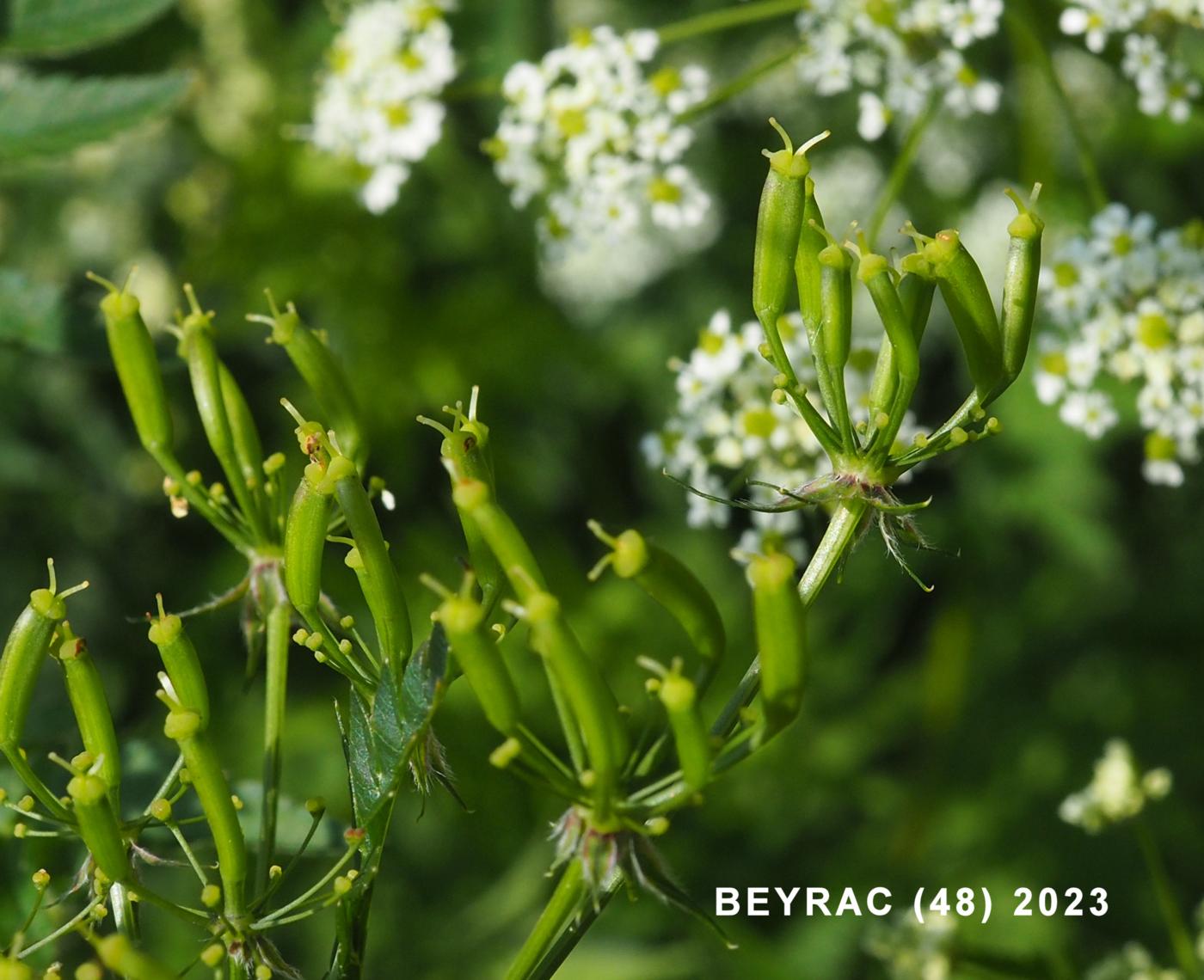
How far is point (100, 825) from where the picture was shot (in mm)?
1617

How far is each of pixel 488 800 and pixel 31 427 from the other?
201 centimetres

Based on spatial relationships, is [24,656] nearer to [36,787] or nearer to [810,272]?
[36,787]

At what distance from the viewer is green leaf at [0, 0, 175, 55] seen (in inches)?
102

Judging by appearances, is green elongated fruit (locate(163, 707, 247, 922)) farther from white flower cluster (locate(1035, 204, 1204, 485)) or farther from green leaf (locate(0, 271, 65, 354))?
white flower cluster (locate(1035, 204, 1204, 485))

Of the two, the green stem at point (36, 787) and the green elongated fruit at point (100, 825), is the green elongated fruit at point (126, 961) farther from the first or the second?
the green stem at point (36, 787)

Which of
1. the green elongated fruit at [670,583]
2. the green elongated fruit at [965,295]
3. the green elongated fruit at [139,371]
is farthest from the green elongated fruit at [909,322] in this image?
the green elongated fruit at [139,371]

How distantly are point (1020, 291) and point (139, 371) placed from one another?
3.99ft

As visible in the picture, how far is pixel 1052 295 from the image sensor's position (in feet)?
9.28

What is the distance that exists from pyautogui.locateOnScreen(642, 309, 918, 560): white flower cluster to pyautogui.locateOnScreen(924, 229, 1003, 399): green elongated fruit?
82 centimetres

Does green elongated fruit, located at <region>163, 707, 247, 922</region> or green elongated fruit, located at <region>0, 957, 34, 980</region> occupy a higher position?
green elongated fruit, located at <region>0, 957, 34, 980</region>

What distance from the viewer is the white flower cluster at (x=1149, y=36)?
278 centimetres

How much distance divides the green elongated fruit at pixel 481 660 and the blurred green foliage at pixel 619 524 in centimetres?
239

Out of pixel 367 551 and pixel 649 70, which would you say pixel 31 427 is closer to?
pixel 649 70

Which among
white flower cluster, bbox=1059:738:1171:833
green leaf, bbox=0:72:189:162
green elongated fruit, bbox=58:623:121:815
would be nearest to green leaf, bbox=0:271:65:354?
green leaf, bbox=0:72:189:162
